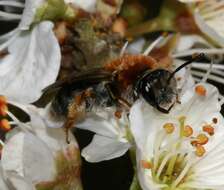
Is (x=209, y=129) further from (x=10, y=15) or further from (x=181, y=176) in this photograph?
(x=10, y=15)

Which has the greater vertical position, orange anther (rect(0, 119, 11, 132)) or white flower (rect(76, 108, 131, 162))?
white flower (rect(76, 108, 131, 162))

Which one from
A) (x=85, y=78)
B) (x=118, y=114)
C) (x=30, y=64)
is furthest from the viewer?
(x=30, y=64)

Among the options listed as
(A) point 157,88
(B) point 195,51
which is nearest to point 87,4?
(B) point 195,51

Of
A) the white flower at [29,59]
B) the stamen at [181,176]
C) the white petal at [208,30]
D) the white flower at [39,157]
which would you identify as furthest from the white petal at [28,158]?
the white petal at [208,30]

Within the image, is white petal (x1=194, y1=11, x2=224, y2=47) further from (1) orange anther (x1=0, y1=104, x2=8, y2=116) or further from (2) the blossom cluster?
(1) orange anther (x1=0, y1=104, x2=8, y2=116)

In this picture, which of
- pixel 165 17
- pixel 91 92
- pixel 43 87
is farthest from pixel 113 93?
pixel 165 17

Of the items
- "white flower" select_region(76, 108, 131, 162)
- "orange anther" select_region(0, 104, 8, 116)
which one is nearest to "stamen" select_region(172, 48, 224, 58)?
"white flower" select_region(76, 108, 131, 162)

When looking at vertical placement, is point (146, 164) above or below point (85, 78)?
below
